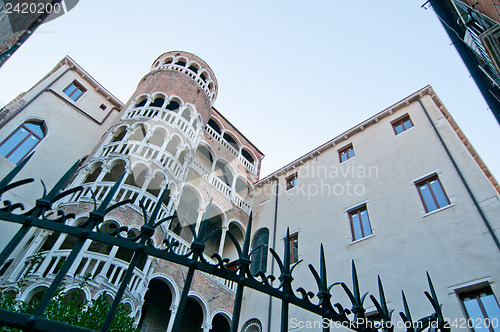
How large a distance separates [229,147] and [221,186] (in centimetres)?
411

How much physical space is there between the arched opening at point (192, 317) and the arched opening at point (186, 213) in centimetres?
336

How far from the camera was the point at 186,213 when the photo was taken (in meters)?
18.2

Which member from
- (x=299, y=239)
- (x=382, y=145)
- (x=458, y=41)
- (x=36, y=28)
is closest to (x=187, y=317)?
(x=299, y=239)

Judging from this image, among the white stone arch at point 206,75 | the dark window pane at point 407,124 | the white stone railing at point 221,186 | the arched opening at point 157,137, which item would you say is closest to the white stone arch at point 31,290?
the arched opening at point 157,137

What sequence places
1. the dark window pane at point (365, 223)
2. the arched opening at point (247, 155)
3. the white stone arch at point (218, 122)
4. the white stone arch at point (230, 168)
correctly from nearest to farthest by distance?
the dark window pane at point (365, 223)
the white stone arch at point (230, 168)
the white stone arch at point (218, 122)
the arched opening at point (247, 155)

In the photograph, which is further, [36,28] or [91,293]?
[91,293]

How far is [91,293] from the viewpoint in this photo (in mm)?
9727

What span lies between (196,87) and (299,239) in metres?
11.0

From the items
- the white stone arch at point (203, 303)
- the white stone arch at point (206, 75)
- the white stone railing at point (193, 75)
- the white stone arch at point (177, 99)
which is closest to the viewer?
the white stone arch at point (203, 303)

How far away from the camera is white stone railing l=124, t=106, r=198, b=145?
16195 millimetres

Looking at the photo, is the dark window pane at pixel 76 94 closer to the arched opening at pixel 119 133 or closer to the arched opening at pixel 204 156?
the arched opening at pixel 119 133

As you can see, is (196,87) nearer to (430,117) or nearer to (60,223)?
(430,117)

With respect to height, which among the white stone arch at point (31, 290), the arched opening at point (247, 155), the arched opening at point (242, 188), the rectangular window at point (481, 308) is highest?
the arched opening at point (247, 155)

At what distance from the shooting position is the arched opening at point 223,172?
20842 mm
